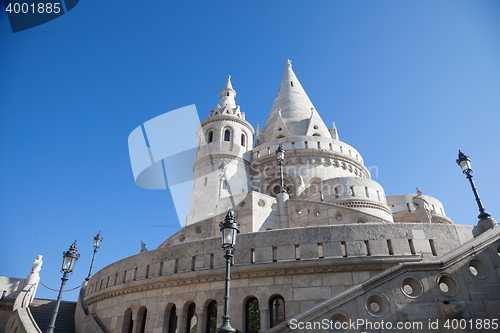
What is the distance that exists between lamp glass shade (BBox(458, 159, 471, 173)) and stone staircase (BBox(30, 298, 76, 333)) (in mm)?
17223

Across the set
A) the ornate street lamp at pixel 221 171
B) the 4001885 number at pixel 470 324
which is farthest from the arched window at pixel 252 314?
the ornate street lamp at pixel 221 171

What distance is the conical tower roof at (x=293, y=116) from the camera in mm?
32000

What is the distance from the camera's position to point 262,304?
8.58 m

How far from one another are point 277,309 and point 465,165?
26.2 feet

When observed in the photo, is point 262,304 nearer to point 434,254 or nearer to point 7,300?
point 434,254

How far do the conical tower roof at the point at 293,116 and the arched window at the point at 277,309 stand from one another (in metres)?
23.6

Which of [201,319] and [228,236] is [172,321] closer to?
[201,319]

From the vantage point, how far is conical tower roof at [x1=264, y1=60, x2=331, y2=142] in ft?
105

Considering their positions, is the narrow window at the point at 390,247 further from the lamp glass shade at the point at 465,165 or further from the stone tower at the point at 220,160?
the stone tower at the point at 220,160

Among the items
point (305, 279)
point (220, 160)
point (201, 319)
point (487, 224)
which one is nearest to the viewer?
point (305, 279)

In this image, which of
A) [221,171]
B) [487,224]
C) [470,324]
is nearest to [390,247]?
[470,324]

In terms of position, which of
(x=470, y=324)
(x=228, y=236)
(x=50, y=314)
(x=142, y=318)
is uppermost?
(x=228, y=236)

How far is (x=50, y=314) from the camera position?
612 inches

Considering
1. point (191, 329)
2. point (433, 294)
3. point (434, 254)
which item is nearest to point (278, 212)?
point (191, 329)
